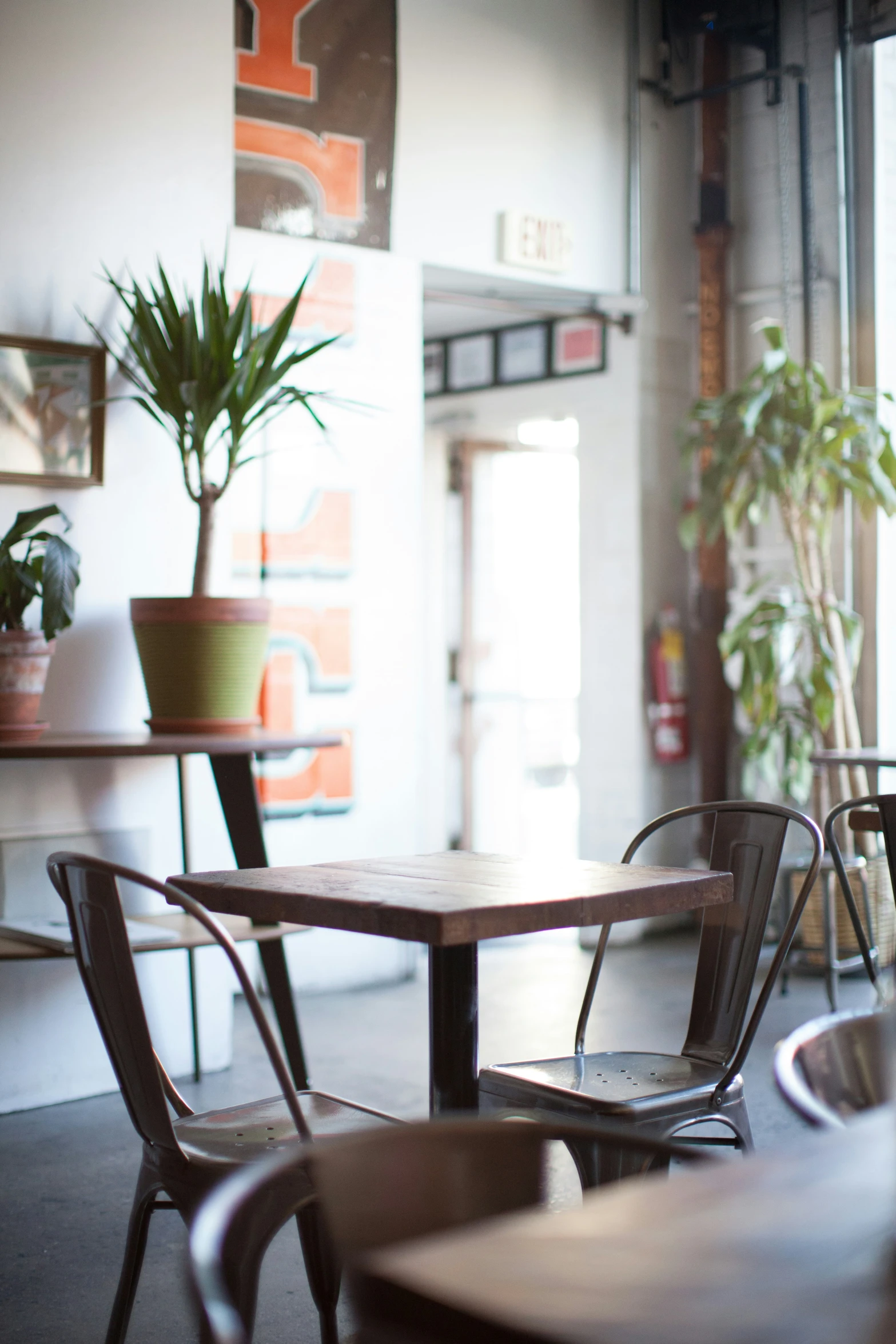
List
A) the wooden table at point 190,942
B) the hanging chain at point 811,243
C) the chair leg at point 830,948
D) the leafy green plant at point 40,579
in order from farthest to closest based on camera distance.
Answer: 1. the hanging chain at point 811,243
2. the chair leg at point 830,948
3. the leafy green plant at point 40,579
4. the wooden table at point 190,942

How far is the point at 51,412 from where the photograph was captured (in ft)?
12.3

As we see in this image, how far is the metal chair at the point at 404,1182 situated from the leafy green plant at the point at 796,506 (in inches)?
174

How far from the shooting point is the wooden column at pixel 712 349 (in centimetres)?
609

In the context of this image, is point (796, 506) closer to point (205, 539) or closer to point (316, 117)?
point (316, 117)

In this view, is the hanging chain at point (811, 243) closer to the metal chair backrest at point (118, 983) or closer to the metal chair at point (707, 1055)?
the metal chair at point (707, 1055)

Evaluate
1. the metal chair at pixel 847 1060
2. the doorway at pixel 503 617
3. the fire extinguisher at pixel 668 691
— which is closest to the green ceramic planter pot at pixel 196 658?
the metal chair at pixel 847 1060

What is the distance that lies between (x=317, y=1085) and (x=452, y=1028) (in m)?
1.90

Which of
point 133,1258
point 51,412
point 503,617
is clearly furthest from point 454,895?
point 503,617

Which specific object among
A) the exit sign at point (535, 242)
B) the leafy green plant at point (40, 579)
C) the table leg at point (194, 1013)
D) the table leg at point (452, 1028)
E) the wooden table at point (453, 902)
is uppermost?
the exit sign at point (535, 242)

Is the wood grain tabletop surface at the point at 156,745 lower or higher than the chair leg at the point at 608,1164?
higher

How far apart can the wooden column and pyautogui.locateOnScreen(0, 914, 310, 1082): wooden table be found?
2782mm

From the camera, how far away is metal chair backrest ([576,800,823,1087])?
227 cm

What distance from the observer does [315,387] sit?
4.85 metres

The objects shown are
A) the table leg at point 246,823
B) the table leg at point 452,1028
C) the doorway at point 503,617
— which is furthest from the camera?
the doorway at point 503,617
